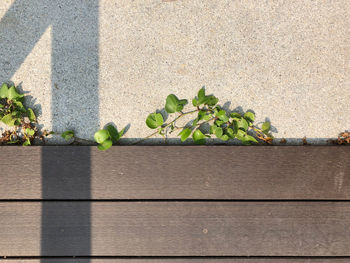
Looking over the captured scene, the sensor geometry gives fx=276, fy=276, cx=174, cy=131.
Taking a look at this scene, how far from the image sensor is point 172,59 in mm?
1083

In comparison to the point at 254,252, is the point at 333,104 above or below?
above

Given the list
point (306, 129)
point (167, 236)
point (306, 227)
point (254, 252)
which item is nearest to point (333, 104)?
point (306, 129)

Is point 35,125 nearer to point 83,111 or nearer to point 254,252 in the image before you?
point 83,111

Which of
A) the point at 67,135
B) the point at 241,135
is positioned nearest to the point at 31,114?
the point at 67,135

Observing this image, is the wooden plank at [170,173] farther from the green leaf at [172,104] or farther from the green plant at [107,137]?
the green leaf at [172,104]

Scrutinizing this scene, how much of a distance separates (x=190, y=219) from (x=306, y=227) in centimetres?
43

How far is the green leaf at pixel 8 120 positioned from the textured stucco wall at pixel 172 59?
4.1 inches

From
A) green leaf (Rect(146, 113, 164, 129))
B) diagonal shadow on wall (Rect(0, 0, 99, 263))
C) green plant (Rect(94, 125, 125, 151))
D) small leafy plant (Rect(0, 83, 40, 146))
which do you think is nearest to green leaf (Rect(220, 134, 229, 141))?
green leaf (Rect(146, 113, 164, 129))

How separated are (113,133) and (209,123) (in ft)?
1.21

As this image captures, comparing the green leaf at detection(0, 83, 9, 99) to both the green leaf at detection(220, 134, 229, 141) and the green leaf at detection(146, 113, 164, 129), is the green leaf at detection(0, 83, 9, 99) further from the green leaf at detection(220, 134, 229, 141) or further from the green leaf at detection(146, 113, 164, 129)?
the green leaf at detection(220, 134, 229, 141)

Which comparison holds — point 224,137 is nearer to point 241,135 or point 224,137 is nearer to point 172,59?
point 241,135

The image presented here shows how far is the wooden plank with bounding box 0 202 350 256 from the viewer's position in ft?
3.30

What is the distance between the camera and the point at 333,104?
42.8 inches

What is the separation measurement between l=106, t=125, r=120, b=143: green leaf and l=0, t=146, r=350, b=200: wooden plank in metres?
0.04
